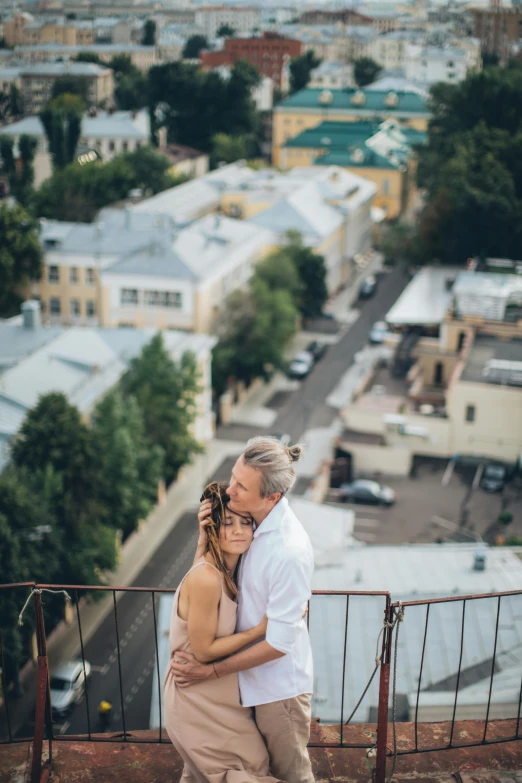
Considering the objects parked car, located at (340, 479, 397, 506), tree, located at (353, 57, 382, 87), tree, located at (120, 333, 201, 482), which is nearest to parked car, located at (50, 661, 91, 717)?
tree, located at (120, 333, 201, 482)

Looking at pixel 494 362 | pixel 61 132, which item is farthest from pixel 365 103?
pixel 494 362

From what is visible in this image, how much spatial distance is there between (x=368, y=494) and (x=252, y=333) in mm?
8548

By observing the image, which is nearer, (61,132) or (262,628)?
(262,628)

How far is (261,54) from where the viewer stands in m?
97.0

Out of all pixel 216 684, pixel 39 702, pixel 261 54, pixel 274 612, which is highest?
pixel 274 612

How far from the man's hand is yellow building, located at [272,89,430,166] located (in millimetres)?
63721

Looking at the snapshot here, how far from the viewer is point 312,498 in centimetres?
2377

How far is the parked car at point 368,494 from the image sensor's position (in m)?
24.2

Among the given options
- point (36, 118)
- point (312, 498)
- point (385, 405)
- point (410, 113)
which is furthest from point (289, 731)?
point (410, 113)

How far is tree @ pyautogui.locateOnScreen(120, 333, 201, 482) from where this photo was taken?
23.0 metres

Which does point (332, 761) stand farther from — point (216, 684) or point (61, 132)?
point (61, 132)

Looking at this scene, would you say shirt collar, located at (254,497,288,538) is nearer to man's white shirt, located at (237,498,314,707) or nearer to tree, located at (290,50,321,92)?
man's white shirt, located at (237,498,314,707)

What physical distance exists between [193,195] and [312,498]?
23.8 meters

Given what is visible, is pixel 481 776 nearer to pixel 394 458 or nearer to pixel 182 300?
pixel 394 458
